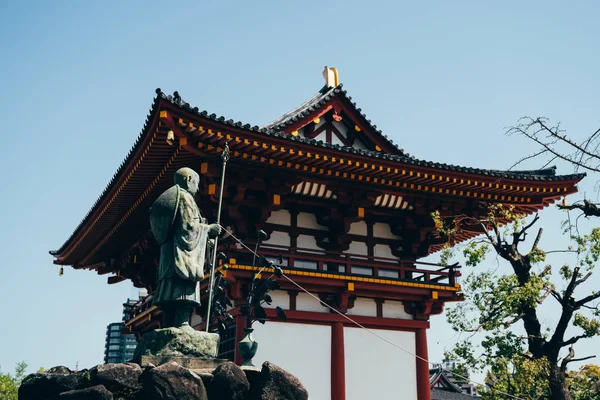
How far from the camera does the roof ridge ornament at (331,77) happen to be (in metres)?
19.9

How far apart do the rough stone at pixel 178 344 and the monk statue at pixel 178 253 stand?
0.31m

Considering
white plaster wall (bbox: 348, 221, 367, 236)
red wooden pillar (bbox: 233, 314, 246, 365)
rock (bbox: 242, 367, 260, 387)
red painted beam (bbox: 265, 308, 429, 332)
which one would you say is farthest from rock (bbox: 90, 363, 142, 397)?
white plaster wall (bbox: 348, 221, 367, 236)

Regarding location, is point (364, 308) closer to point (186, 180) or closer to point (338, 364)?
point (338, 364)

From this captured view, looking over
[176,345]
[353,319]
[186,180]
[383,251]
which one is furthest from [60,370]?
[383,251]

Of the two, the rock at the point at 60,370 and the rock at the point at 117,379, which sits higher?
the rock at the point at 60,370

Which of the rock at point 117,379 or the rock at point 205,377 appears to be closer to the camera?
the rock at point 117,379

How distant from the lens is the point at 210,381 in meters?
7.88

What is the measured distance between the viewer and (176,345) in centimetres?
822

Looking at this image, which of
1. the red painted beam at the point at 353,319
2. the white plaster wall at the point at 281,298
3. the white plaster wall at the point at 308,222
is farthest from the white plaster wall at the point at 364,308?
the white plaster wall at the point at 308,222

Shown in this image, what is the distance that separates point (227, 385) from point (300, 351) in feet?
24.7

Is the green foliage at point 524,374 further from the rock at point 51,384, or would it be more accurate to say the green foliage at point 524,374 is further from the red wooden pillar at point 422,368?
the rock at point 51,384

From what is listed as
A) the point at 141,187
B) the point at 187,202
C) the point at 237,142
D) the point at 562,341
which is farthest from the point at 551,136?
the point at 141,187

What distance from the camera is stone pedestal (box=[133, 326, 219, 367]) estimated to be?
26.8ft

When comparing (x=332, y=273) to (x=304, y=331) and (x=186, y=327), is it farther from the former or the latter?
(x=186, y=327)
